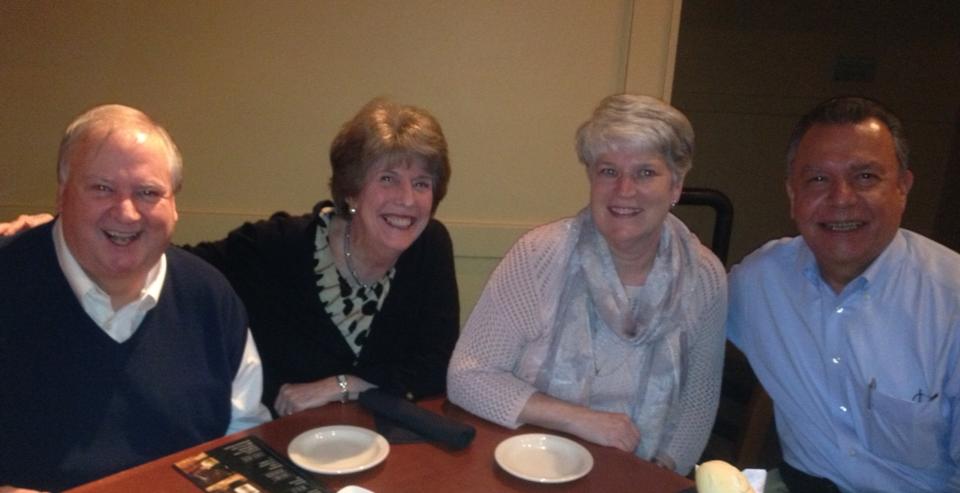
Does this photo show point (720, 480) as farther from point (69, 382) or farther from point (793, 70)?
point (793, 70)

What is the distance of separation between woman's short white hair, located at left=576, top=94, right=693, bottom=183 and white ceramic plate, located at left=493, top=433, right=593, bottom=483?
67 cm

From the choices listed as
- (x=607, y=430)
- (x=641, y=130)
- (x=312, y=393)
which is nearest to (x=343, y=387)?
(x=312, y=393)

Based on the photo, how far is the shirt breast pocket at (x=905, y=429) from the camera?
1.53 m

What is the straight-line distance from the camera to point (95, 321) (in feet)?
4.26

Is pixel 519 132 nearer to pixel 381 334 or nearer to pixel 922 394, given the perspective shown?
pixel 381 334

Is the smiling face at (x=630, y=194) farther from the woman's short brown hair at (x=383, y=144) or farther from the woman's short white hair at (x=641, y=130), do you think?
the woman's short brown hair at (x=383, y=144)

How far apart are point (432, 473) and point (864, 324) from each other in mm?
1038

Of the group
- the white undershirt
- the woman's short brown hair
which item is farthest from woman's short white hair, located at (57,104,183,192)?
the woman's short brown hair

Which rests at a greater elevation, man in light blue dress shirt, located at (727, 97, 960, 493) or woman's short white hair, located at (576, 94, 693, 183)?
woman's short white hair, located at (576, 94, 693, 183)

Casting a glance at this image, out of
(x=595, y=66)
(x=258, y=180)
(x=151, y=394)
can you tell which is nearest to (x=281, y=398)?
(x=151, y=394)

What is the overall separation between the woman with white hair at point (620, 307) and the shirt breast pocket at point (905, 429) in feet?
→ 1.13

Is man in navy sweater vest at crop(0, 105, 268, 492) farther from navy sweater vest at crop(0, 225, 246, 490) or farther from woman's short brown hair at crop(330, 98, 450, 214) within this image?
woman's short brown hair at crop(330, 98, 450, 214)

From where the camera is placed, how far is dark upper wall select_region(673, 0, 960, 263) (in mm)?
4250

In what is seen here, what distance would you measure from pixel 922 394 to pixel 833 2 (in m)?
3.49
